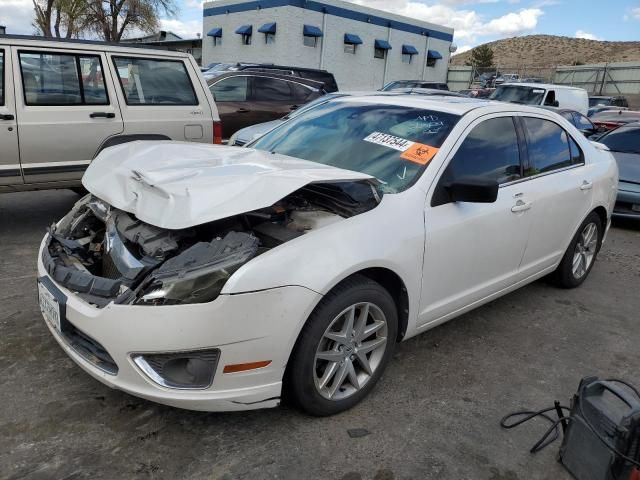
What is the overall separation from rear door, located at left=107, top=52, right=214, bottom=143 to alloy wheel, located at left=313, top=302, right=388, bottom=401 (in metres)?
3.66

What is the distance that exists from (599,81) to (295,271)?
37.5 metres

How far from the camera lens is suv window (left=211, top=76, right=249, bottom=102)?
361 inches

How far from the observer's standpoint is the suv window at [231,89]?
916cm

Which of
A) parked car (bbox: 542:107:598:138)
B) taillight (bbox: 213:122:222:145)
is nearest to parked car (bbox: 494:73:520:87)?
parked car (bbox: 542:107:598:138)

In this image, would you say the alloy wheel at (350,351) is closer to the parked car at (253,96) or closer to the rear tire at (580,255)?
the rear tire at (580,255)

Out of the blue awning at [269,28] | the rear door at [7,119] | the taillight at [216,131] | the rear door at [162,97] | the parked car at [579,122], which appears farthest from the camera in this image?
the blue awning at [269,28]

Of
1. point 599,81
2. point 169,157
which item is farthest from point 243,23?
point 169,157

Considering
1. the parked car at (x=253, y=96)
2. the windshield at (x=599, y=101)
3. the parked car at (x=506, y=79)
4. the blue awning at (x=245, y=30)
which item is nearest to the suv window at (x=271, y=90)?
the parked car at (x=253, y=96)

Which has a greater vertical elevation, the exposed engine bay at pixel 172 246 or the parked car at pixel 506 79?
the parked car at pixel 506 79

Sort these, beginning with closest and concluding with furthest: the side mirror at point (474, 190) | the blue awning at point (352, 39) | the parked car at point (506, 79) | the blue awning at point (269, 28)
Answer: the side mirror at point (474, 190) < the blue awning at point (269, 28) < the blue awning at point (352, 39) < the parked car at point (506, 79)

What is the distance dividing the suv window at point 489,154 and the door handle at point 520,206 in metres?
0.17

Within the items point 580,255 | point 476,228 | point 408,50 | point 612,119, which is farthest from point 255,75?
point 408,50

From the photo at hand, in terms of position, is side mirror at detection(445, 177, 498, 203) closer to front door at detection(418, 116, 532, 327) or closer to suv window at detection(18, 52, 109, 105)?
front door at detection(418, 116, 532, 327)

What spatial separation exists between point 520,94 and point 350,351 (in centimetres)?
1442
